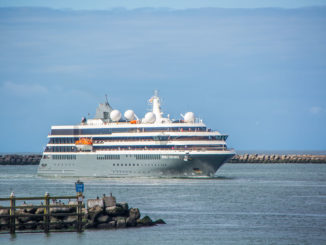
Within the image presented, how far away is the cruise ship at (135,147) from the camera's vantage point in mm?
72750

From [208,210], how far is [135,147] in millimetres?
27882

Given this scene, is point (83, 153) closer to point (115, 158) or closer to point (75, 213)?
point (115, 158)

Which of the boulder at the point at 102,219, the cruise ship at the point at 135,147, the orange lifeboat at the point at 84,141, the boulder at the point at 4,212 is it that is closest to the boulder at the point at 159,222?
the boulder at the point at 102,219

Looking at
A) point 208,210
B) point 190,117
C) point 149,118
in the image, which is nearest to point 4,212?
point 208,210

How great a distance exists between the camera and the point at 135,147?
75.6 metres

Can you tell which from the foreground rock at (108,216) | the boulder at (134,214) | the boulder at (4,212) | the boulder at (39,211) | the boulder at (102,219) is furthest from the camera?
the boulder at (134,214)

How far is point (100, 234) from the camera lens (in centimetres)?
3812

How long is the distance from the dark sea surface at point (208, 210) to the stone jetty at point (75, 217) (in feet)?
2.77

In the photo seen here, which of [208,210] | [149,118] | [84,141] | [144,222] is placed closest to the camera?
[144,222]

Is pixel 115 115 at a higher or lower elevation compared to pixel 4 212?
higher

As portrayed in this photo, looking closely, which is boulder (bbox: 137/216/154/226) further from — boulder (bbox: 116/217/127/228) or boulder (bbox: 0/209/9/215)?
boulder (bbox: 0/209/9/215)

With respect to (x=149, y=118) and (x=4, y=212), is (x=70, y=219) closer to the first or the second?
(x=4, y=212)

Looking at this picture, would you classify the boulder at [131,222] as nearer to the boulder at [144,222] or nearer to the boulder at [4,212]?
the boulder at [144,222]

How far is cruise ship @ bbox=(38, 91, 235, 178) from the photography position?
239ft
